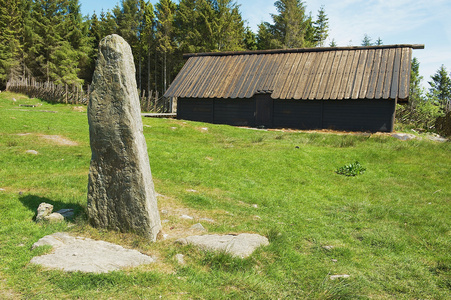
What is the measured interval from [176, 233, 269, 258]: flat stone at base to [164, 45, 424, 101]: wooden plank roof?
19150mm

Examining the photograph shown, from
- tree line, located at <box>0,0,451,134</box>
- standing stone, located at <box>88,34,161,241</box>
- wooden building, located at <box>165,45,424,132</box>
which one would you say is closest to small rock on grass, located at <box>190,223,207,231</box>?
standing stone, located at <box>88,34,161,241</box>

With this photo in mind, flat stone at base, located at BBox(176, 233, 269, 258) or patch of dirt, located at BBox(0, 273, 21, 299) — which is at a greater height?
flat stone at base, located at BBox(176, 233, 269, 258)

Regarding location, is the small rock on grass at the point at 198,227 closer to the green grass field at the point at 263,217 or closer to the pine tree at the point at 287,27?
the green grass field at the point at 263,217

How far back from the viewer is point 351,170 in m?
12.8

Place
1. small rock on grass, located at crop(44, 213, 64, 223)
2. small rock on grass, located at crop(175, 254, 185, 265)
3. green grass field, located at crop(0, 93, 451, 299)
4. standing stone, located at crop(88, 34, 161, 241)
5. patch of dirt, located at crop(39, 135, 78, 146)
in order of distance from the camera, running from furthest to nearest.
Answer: patch of dirt, located at crop(39, 135, 78, 146)
small rock on grass, located at crop(44, 213, 64, 223)
standing stone, located at crop(88, 34, 161, 241)
small rock on grass, located at crop(175, 254, 185, 265)
green grass field, located at crop(0, 93, 451, 299)

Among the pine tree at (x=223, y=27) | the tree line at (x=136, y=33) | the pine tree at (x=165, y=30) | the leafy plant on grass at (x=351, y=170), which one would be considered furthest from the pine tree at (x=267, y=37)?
the leafy plant on grass at (x=351, y=170)

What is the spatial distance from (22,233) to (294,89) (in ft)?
71.3

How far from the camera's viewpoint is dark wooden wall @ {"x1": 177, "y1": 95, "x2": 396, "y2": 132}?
23188 millimetres

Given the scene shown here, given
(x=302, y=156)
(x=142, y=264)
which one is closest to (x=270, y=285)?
(x=142, y=264)

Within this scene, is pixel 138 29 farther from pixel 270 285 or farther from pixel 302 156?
pixel 270 285

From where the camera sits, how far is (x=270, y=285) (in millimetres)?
4734

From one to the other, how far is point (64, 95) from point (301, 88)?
2475 centimetres

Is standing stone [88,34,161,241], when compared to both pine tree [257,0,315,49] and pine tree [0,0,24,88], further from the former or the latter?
pine tree [0,0,24,88]

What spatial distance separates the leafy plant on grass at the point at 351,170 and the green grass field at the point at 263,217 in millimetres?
265
